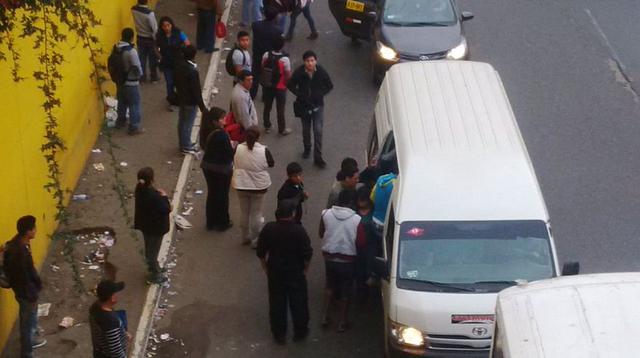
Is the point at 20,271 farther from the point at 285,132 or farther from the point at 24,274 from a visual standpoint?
the point at 285,132

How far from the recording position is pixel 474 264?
37.4 feet

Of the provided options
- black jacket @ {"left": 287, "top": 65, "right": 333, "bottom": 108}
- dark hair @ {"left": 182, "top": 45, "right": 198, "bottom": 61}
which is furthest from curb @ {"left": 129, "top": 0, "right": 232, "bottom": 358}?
black jacket @ {"left": 287, "top": 65, "right": 333, "bottom": 108}

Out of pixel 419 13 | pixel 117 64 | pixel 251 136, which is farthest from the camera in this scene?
pixel 419 13

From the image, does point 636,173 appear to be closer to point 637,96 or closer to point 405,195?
point 637,96

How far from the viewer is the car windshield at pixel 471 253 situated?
11297 millimetres

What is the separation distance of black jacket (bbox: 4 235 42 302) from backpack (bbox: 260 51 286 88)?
618cm

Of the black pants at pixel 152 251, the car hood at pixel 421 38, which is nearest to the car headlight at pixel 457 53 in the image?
the car hood at pixel 421 38

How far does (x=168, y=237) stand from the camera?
48.2ft

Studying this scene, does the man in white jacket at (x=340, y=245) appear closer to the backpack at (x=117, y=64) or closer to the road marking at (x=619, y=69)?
the backpack at (x=117, y=64)

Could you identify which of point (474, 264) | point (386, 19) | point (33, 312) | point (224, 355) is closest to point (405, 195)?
point (474, 264)

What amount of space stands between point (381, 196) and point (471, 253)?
1639mm

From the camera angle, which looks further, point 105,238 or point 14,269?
point 105,238

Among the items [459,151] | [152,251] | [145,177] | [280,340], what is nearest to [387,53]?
[459,151]

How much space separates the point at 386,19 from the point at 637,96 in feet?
14.0
